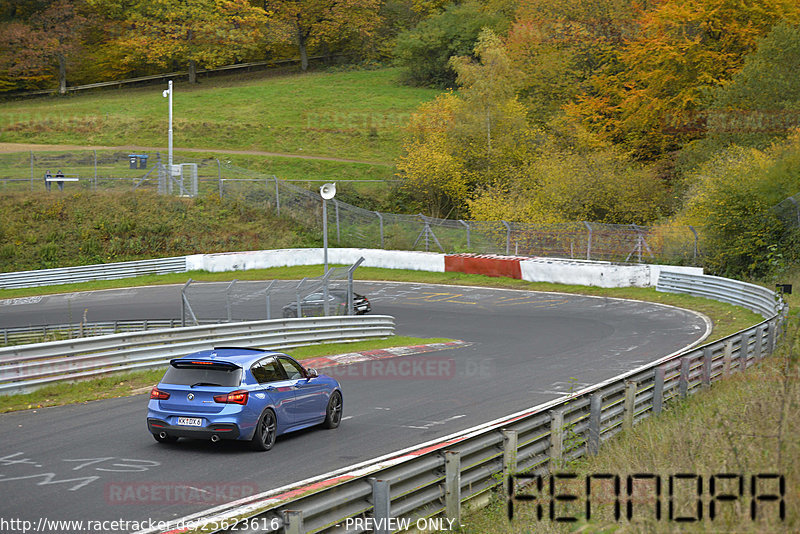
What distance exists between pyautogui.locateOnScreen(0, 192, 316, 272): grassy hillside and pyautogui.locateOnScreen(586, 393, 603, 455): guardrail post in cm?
3849

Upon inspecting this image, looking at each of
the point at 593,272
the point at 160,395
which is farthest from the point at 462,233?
the point at 160,395

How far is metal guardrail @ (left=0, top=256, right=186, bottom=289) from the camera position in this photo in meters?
40.2

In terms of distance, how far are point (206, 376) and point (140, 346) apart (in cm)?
713

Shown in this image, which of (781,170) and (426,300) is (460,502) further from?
(781,170)

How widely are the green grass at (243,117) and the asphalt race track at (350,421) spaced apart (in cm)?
4183

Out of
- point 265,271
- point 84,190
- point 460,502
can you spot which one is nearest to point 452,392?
point 460,502

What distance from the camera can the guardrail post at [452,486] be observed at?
24.7 feet

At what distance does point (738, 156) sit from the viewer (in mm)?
42438

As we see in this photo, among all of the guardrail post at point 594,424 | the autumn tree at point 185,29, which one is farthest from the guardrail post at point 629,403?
the autumn tree at point 185,29

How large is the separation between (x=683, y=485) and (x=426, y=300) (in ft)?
88.7

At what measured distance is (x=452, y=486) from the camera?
758 centimetres

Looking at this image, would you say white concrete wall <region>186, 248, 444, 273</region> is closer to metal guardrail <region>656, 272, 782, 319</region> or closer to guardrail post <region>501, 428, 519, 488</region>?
metal guardrail <region>656, 272, 782, 319</region>

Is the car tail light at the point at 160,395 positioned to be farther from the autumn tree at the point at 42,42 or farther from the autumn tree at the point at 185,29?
the autumn tree at the point at 42,42

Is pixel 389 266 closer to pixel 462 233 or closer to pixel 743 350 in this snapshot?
pixel 462 233
